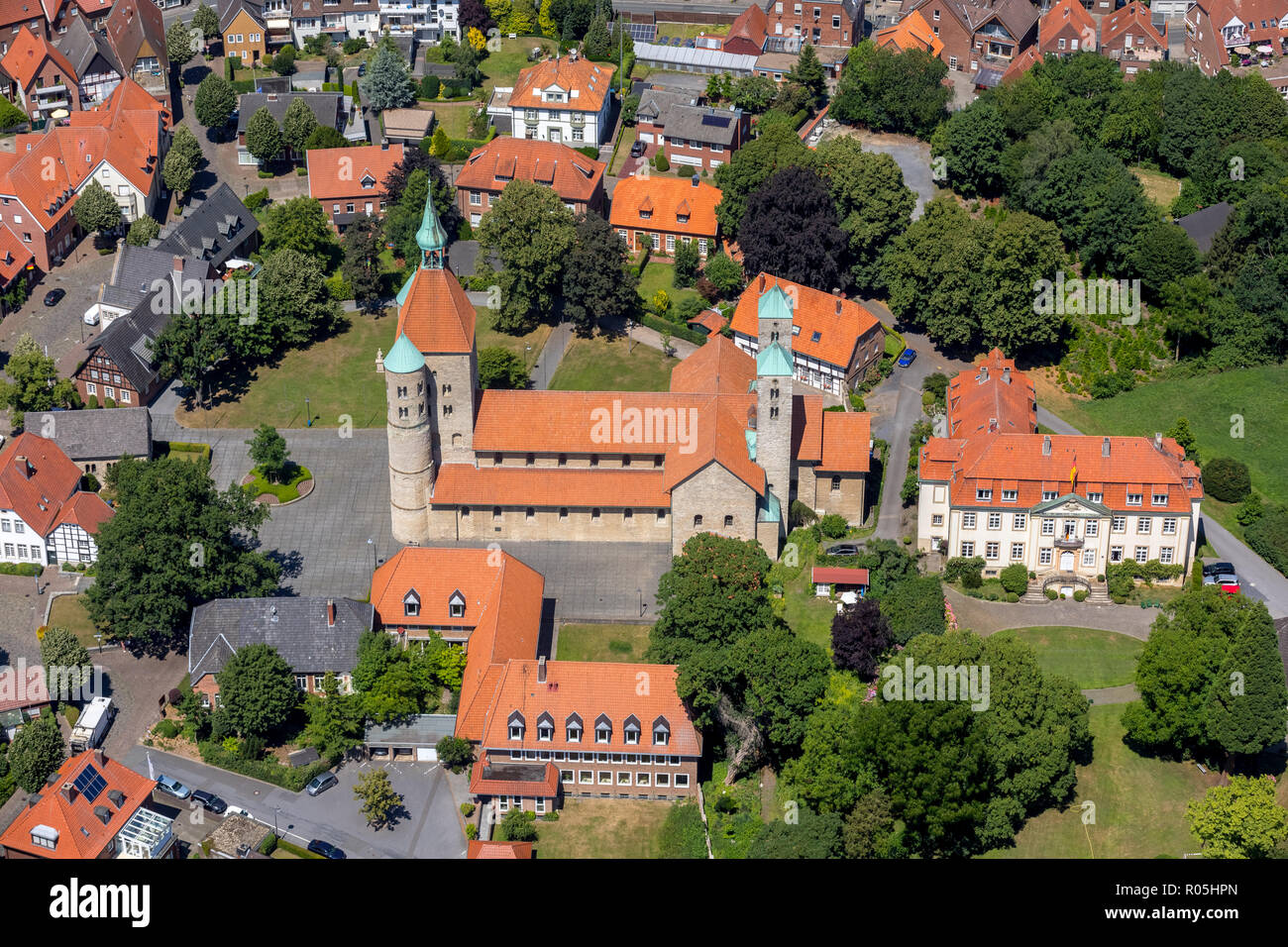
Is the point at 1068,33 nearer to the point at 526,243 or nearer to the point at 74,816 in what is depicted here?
the point at 526,243

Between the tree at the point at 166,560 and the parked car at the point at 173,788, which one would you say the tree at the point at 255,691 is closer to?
the parked car at the point at 173,788

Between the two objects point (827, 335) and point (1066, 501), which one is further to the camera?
point (827, 335)

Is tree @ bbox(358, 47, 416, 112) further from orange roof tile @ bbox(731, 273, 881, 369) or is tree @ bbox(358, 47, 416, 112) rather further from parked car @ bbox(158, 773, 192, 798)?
parked car @ bbox(158, 773, 192, 798)

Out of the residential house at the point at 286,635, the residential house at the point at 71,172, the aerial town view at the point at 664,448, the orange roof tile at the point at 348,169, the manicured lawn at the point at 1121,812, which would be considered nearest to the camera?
the manicured lawn at the point at 1121,812

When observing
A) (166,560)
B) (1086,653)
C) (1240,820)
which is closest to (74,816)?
(166,560)

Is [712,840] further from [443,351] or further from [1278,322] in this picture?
[1278,322]

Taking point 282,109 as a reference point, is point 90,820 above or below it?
below

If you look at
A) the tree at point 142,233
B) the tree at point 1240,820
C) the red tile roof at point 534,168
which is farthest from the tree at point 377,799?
the tree at point 142,233
